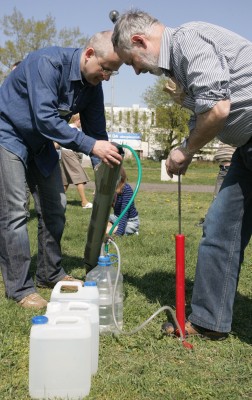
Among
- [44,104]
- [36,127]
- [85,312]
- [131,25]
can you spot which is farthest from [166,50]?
[85,312]

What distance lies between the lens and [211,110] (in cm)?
294

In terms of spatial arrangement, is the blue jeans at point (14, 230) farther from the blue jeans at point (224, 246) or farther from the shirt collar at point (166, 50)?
the shirt collar at point (166, 50)

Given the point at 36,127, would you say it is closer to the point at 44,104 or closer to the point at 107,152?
the point at 44,104

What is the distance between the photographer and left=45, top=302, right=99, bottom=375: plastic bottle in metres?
2.88

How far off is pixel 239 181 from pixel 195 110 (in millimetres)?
694

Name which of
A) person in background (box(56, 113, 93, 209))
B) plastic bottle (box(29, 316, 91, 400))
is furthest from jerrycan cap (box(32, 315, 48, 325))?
person in background (box(56, 113, 93, 209))

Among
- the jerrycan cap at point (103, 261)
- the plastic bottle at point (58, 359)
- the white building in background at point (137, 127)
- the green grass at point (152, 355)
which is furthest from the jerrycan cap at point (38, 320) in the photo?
the white building in background at point (137, 127)

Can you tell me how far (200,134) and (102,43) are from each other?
1267 millimetres

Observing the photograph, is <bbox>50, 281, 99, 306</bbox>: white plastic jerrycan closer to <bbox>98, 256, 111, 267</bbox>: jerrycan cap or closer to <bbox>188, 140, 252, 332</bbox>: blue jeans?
<bbox>98, 256, 111, 267</bbox>: jerrycan cap

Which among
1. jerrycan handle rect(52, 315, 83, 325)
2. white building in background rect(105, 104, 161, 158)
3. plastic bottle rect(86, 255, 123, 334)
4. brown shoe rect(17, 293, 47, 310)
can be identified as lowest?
white building in background rect(105, 104, 161, 158)

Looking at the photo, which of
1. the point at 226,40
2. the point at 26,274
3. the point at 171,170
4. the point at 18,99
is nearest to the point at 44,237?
the point at 26,274

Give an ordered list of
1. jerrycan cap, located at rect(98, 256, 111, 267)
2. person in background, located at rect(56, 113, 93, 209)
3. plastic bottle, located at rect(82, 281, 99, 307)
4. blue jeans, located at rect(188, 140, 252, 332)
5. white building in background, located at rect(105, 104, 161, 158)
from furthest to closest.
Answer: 1. white building in background, located at rect(105, 104, 161, 158)
2. person in background, located at rect(56, 113, 93, 209)
3. jerrycan cap, located at rect(98, 256, 111, 267)
4. blue jeans, located at rect(188, 140, 252, 332)
5. plastic bottle, located at rect(82, 281, 99, 307)

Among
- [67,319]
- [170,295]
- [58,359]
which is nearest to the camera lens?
[58,359]

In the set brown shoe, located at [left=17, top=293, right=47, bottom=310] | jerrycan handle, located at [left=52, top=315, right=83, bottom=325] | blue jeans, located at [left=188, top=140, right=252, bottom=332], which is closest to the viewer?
jerrycan handle, located at [left=52, top=315, right=83, bottom=325]
